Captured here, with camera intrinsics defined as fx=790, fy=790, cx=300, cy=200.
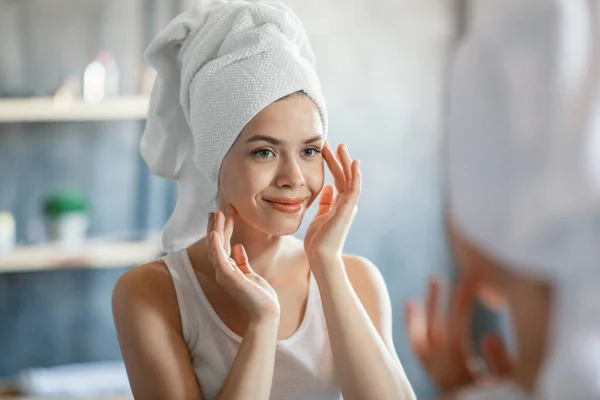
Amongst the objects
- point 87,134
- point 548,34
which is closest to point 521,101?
point 548,34

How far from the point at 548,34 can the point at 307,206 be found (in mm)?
765

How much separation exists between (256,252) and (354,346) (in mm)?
198

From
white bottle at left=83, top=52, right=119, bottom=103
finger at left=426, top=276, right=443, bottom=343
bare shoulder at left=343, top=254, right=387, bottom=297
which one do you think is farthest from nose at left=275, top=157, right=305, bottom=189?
white bottle at left=83, top=52, right=119, bottom=103

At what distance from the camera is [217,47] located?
1.05 meters

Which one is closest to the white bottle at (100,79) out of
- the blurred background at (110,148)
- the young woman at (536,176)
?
the blurred background at (110,148)

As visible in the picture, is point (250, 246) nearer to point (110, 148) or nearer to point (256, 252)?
point (256, 252)

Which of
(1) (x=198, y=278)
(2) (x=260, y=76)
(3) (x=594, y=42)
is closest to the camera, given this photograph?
(3) (x=594, y=42)

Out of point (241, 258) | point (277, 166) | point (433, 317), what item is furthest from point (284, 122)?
point (433, 317)

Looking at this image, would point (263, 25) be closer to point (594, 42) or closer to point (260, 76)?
point (260, 76)

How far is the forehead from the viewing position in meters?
1.02

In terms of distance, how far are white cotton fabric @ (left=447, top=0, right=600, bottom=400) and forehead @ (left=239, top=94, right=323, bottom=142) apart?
70 centimetres

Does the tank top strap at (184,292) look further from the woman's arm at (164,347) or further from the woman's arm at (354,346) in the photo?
the woman's arm at (354,346)

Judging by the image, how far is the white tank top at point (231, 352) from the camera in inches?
42.0

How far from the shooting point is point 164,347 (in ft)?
3.36
